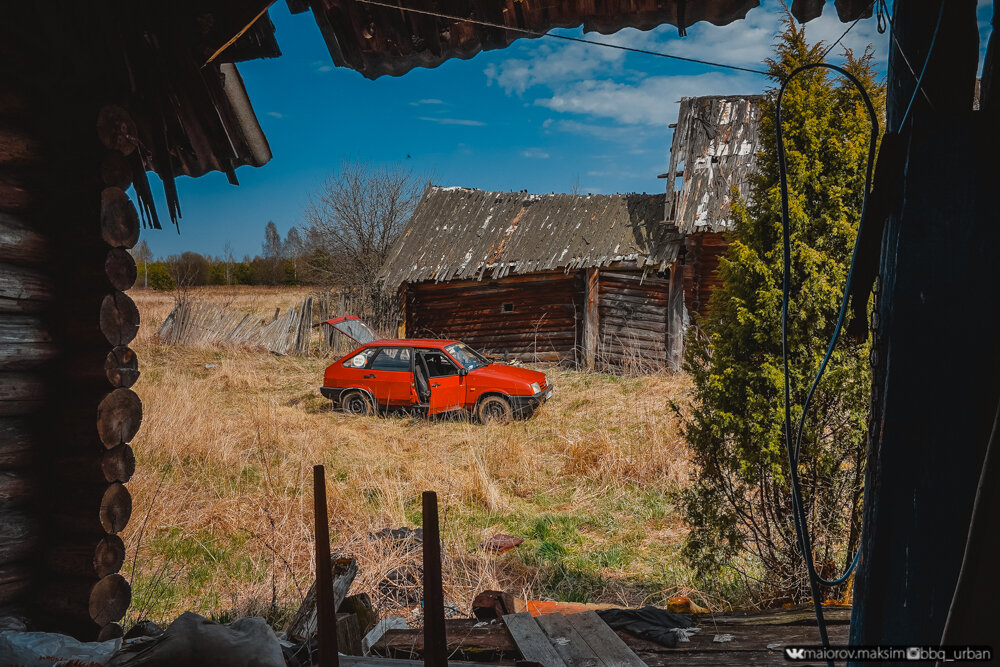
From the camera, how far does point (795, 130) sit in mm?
4766

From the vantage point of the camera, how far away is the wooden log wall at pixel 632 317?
1532 cm

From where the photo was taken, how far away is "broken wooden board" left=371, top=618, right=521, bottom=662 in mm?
3252

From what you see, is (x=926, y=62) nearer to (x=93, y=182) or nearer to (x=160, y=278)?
(x=93, y=182)

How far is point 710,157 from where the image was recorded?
15.2 metres

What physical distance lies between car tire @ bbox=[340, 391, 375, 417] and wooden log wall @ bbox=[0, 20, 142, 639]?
8.08 metres

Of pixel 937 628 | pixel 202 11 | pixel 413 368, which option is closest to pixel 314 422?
pixel 413 368

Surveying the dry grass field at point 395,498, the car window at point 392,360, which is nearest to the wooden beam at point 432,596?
the dry grass field at point 395,498

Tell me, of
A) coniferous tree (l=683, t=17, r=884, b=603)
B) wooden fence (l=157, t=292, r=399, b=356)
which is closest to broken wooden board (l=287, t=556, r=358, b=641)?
coniferous tree (l=683, t=17, r=884, b=603)

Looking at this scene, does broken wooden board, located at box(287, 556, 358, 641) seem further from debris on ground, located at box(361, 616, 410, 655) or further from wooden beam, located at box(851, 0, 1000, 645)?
wooden beam, located at box(851, 0, 1000, 645)

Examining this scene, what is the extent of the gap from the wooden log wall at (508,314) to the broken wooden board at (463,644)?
12.6 metres

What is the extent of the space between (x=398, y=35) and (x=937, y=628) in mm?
3159

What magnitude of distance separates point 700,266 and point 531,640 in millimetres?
12654

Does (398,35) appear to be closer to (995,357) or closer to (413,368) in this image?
(995,357)

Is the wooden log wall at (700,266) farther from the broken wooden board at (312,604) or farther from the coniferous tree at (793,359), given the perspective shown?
the broken wooden board at (312,604)
